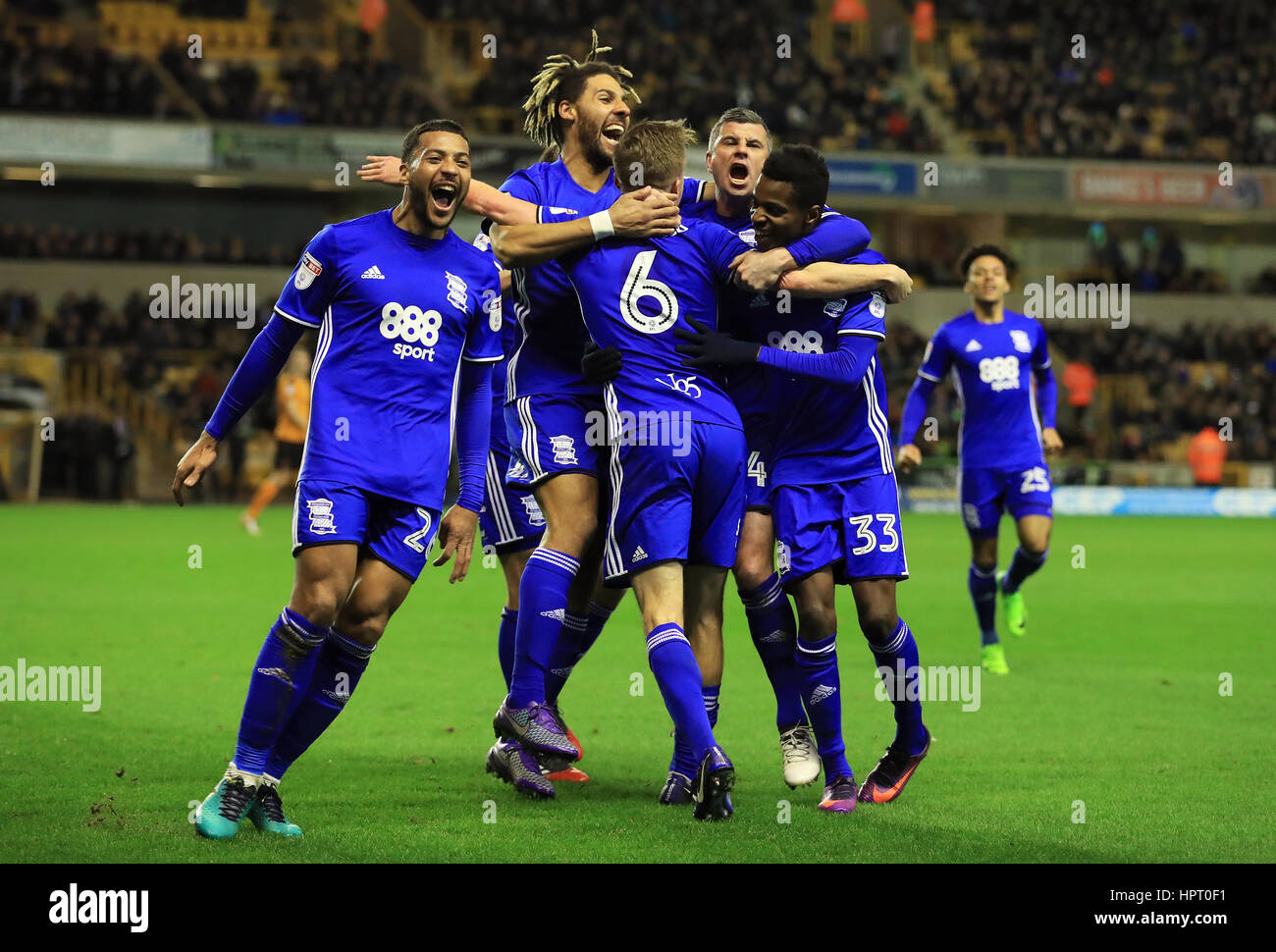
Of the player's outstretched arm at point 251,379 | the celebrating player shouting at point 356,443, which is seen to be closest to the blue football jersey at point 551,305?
the celebrating player shouting at point 356,443

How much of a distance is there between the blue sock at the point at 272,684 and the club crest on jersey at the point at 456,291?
3.99 ft

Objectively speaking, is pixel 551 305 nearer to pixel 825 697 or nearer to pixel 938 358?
pixel 825 697

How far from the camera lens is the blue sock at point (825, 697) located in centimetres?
586

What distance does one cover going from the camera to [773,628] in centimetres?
618

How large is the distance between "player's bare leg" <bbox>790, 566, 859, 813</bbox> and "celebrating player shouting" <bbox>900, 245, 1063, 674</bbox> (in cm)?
452

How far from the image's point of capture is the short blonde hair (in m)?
5.59

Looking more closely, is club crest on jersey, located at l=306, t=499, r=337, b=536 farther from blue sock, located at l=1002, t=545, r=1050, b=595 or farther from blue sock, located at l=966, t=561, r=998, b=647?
blue sock, located at l=1002, t=545, r=1050, b=595

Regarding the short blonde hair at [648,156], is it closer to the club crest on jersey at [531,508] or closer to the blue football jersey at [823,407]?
the blue football jersey at [823,407]

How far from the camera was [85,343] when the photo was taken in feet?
98.9

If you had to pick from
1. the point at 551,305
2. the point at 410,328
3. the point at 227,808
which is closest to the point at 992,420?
the point at 551,305

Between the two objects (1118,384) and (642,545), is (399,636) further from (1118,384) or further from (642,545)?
(1118,384)
